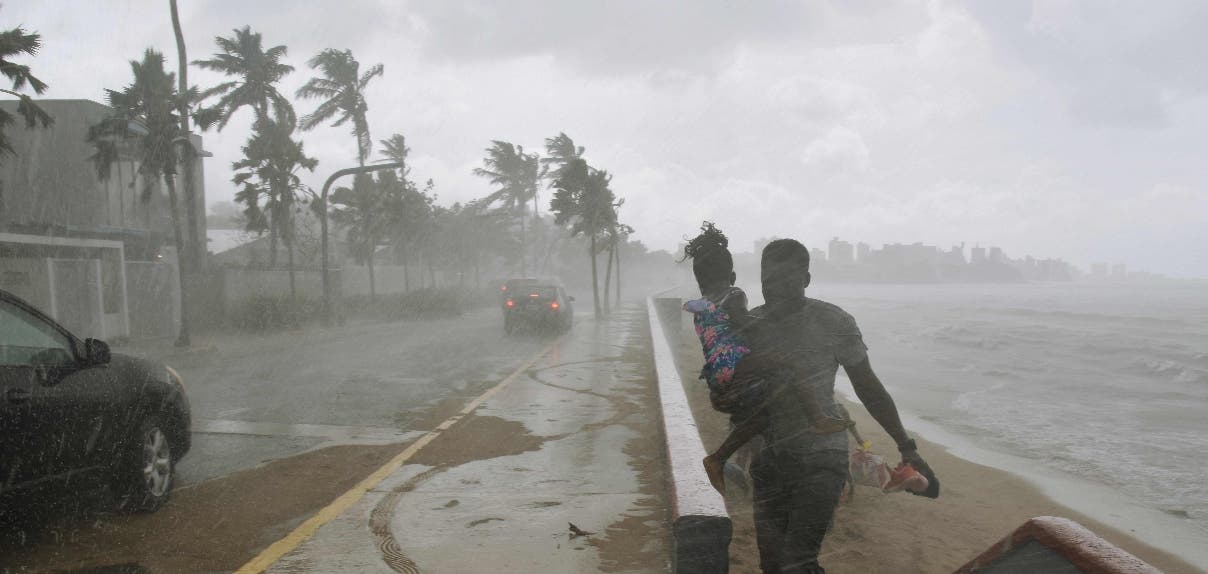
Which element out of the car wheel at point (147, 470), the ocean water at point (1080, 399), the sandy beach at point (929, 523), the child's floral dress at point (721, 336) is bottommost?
the ocean water at point (1080, 399)

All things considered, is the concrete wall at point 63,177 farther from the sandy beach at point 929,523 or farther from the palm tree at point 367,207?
the sandy beach at point 929,523

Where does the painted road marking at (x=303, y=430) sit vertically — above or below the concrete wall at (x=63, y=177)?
below

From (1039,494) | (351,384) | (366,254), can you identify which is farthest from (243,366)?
(366,254)

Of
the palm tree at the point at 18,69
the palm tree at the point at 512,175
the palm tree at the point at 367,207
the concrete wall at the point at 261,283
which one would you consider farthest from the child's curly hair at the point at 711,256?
the palm tree at the point at 512,175

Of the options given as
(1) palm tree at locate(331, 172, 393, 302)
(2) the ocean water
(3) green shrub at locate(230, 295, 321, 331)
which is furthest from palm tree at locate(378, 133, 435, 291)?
(2) the ocean water

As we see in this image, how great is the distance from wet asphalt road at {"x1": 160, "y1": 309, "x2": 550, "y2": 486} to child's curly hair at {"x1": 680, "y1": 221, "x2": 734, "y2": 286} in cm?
492

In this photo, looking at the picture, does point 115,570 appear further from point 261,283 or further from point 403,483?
point 261,283

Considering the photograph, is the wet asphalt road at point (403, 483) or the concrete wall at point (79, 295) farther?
the concrete wall at point (79, 295)

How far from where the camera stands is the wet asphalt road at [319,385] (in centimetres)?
768

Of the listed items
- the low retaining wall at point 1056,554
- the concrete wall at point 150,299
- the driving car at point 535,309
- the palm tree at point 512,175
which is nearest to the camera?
the low retaining wall at point 1056,554

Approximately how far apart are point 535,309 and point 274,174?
11935 mm

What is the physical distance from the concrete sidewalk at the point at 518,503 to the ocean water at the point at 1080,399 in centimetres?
550

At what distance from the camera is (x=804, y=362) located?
2.71 m

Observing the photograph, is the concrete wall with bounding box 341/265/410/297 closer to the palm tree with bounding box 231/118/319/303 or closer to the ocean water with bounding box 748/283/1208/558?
the palm tree with bounding box 231/118/319/303
